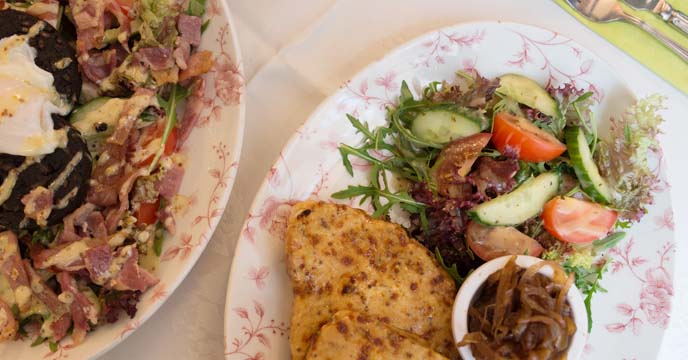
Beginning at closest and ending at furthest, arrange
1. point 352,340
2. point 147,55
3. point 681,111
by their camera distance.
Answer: point 352,340, point 147,55, point 681,111

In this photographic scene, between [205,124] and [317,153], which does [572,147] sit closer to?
[317,153]

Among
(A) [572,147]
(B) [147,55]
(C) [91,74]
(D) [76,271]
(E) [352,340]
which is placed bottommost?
(D) [76,271]

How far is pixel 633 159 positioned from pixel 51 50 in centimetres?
285

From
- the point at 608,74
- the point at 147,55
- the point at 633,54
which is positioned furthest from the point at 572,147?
the point at 147,55

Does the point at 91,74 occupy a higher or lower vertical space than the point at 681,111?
lower

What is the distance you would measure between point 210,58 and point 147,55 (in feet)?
0.98

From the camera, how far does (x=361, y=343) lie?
7.05 ft

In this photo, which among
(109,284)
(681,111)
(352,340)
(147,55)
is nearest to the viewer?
A: (352,340)

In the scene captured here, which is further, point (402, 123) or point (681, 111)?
point (681, 111)

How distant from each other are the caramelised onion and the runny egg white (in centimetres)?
201

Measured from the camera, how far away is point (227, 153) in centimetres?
249

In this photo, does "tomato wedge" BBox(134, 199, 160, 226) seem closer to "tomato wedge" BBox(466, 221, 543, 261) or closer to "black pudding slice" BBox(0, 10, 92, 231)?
"black pudding slice" BBox(0, 10, 92, 231)

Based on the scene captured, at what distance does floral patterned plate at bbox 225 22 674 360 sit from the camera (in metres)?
2.47

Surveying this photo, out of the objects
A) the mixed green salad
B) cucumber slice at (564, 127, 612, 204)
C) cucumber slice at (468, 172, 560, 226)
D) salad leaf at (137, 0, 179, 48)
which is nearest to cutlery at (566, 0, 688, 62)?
the mixed green salad
